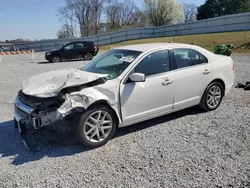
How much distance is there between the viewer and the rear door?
438 cm

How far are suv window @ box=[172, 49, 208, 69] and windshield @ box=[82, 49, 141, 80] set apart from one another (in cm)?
85

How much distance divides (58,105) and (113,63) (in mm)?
1432

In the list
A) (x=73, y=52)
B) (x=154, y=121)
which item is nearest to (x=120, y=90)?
(x=154, y=121)

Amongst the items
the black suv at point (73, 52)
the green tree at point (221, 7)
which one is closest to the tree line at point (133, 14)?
the green tree at point (221, 7)

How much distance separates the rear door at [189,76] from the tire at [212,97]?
135mm

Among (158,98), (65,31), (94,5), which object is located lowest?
(158,98)

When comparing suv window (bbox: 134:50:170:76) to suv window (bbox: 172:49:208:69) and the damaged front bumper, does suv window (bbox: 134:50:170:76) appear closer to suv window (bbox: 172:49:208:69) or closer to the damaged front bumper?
suv window (bbox: 172:49:208:69)

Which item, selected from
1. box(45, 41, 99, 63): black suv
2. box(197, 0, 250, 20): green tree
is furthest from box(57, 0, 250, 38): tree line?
box(45, 41, 99, 63): black suv

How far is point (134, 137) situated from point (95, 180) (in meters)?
1.28

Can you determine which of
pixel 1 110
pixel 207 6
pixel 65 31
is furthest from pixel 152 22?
pixel 1 110

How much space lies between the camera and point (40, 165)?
3.22m

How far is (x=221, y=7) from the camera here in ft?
163

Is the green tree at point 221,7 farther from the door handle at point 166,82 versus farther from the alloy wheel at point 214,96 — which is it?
the door handle at point 166,82

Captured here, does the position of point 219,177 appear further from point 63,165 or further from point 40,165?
point 40,165
